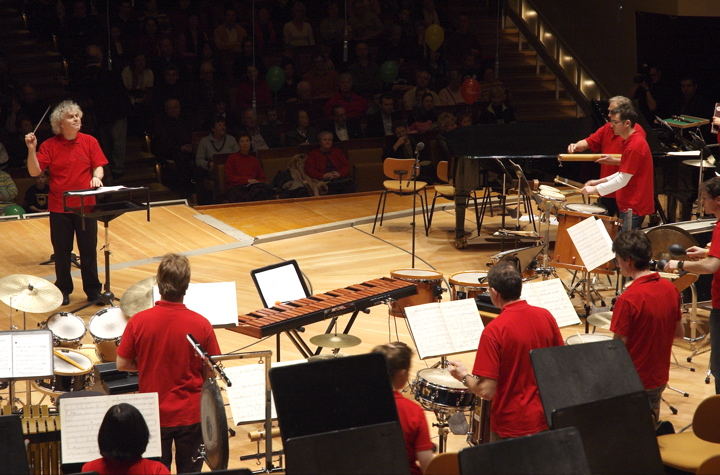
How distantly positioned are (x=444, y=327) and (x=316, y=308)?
78cm

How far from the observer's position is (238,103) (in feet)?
39.3

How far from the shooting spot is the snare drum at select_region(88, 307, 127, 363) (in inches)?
225

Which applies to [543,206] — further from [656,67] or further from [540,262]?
[656,67]

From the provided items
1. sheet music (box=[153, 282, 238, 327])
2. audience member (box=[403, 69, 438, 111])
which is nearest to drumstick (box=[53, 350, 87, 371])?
sheet music (box=[153, 282, 238, 327])

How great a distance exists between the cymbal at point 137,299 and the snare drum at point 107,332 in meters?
0.09

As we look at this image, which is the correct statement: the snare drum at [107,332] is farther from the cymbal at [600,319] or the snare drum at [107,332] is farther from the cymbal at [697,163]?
the cymbal at [697,163]

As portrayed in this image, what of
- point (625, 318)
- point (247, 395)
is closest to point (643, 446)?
point (625, 318)

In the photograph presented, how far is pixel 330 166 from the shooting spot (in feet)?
37.7

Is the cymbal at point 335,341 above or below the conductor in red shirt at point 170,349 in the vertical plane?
below

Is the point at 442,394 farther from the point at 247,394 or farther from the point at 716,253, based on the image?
the point at 716,253

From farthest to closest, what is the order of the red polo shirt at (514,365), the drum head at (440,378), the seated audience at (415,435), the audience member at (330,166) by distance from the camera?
the audience member at (330,166) → the drum head at (440,378) → the red polo shirt at (514,365) → the seated audience at (415,435)

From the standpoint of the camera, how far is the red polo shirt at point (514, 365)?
164 inches

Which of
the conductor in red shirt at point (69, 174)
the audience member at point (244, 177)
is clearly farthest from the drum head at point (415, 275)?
the audience member at point (244, 177)

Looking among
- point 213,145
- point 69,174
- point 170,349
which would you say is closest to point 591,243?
point 170,349
